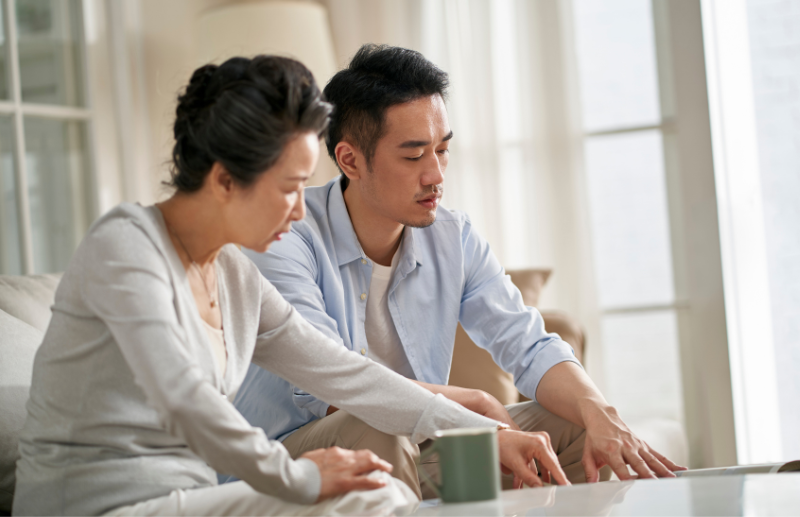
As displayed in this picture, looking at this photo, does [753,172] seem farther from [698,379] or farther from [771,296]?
[698,379]

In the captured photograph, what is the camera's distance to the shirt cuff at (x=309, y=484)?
33.8 inches

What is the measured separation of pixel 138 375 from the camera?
85 centimetres

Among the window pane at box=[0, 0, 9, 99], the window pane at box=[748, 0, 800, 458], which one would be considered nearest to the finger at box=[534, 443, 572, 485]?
the window pane at box=[748, 0, 800, 458]

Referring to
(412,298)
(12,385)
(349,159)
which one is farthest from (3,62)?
(412,298)

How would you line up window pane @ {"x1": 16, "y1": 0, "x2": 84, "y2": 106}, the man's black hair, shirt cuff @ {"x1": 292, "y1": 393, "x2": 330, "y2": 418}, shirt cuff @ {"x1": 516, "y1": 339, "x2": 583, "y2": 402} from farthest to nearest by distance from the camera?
1. window pane @ {"x1": 16, "y1": 0, "x2": 84, "y2": 106}
2. the man's black hair
3. shirt cuff @ {"x1": 516, "y1": 339, "x2": 583, "y2": 402}
4. shirt cuff @ {"x1": 292, "y1": 393, "x2": 330, "y2": 418}

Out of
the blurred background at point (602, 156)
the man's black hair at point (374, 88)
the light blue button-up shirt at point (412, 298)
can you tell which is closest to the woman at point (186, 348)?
the light blue button-up shirt at point (412, 298)

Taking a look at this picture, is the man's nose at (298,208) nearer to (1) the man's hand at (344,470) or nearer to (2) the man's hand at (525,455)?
(1) the man's hand at (344,470)

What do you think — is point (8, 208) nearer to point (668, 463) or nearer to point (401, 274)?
point (401, 274)

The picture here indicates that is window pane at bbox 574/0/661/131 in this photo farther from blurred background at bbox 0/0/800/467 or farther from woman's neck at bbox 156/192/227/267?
woman's neck at bbox 156/192/227/267

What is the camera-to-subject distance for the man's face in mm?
1566

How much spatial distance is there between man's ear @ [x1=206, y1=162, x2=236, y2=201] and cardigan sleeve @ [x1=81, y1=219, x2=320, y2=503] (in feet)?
0.47

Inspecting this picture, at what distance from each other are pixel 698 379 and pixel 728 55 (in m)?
1.11

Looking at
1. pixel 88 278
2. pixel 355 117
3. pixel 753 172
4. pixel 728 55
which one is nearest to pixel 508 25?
pixel 728 55

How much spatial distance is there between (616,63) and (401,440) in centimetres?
191
